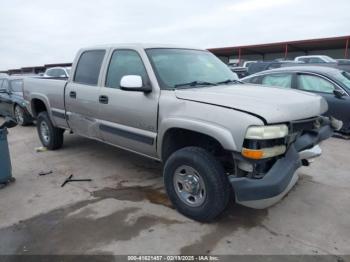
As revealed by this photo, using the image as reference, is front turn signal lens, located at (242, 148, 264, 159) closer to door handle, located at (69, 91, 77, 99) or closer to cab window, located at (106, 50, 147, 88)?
cab window, located at (106, 50, 147, 88)

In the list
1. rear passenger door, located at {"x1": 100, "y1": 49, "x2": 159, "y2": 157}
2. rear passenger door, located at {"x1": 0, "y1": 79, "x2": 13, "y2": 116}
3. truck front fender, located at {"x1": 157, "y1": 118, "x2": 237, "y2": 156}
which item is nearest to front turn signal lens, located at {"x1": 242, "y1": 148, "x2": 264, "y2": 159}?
truck front fender, located at {"x1": 157, "y1": 118, "x2": 237, "y2": 156}

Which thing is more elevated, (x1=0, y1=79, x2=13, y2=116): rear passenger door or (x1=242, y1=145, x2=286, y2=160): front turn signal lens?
(x1=242, y1=145, x2=286, y2=160): front turn signal lens

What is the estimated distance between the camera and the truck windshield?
4031mm

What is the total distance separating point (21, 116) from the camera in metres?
9.84

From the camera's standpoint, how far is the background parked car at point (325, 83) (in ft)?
22.4

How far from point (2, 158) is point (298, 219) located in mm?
3872

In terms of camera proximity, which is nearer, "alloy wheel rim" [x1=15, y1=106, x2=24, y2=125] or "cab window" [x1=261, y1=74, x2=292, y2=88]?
"cab window" [x1=261, y1=74, x2=292, y2=88]

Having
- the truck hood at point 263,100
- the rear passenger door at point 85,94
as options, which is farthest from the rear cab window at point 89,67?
the truck hood at point 263,100

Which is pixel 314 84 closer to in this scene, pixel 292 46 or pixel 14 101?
pixel 14 101

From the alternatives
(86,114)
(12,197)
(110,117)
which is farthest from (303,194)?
(12,197)

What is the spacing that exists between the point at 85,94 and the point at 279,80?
15.6ft

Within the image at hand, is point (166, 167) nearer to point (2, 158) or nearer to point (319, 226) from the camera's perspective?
point (319, 226)

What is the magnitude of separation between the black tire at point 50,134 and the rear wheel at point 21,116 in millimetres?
3400

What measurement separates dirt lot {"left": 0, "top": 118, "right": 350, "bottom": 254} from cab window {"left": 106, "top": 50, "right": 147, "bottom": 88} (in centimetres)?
145
